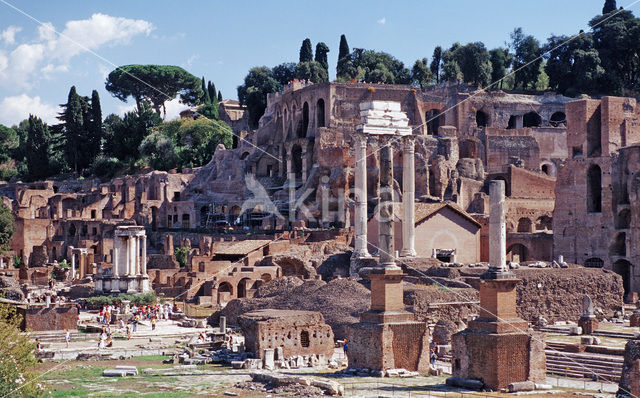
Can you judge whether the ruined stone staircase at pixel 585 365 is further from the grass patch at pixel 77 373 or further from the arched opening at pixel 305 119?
the arched opening at pixel 305 119

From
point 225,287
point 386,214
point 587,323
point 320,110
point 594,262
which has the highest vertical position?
point 320,110

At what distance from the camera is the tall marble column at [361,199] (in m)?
44.1

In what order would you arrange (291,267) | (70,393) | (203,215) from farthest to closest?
(203,215) < (291,267) < (70,393)

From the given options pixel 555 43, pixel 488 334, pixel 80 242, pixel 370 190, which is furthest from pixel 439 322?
pixel 555 43

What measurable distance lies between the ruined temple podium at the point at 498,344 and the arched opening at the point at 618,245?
1143 inches

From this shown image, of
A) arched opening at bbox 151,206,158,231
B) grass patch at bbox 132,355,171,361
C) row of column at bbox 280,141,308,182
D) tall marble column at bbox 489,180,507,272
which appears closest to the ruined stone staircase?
tall marble column at bbox 489,180,507,272

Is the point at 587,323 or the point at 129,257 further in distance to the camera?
the point at 129,257

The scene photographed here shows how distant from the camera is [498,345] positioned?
23.5 meters

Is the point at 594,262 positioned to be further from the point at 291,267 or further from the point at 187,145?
the point at 187,145

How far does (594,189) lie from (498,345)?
3295 cm

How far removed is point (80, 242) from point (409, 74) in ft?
131

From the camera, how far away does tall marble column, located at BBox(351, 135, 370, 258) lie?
145 ft

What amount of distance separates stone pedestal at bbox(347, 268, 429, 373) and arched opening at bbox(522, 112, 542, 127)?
54074 millimetres

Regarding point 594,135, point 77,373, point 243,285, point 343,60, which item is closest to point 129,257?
point 243,285
